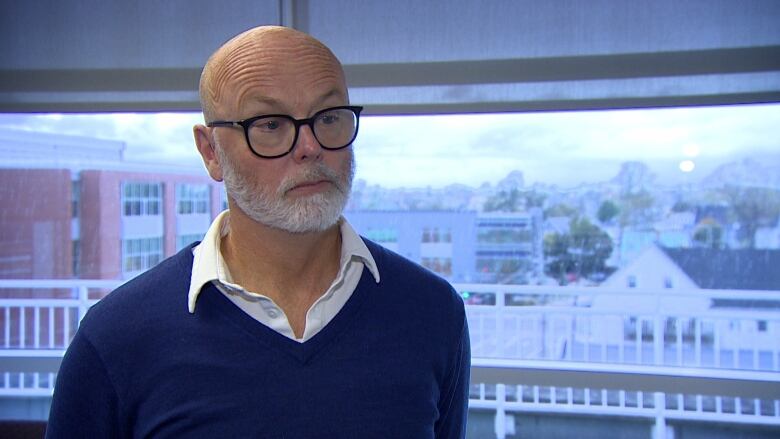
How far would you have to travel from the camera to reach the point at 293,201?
869 millimetres

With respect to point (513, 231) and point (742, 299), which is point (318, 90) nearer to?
point (513, 231)

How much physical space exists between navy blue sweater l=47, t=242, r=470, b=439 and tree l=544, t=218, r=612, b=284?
7.12 feet

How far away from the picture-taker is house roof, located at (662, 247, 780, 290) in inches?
108

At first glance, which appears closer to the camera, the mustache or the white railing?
the mustache

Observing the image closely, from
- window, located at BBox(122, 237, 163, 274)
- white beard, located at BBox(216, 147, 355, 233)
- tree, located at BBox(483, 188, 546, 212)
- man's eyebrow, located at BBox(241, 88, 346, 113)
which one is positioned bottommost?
window, located at BBox(122, 237, 163, 274)

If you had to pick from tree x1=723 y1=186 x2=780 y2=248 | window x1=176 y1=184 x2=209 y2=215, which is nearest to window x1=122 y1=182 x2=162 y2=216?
window x1=176 y1=184 x2=209 y2=215

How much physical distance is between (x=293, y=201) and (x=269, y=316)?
188mm

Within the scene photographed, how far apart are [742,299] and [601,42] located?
58.9 inches

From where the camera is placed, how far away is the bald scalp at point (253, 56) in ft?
2.86

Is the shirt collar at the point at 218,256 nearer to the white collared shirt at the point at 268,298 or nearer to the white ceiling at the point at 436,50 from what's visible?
the white collared shirt at the point at 268,298

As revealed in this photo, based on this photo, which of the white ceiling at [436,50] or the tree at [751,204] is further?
the tree at [751,204]

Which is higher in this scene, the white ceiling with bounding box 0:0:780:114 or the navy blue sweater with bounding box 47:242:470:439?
the white ceiling with bounding box 0:0:780:114

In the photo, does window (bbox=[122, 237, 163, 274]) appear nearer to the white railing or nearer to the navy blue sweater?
the white railing

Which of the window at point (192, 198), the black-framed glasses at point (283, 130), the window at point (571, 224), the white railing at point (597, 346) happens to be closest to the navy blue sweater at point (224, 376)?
the black-framed glasses at point (283, 130)
